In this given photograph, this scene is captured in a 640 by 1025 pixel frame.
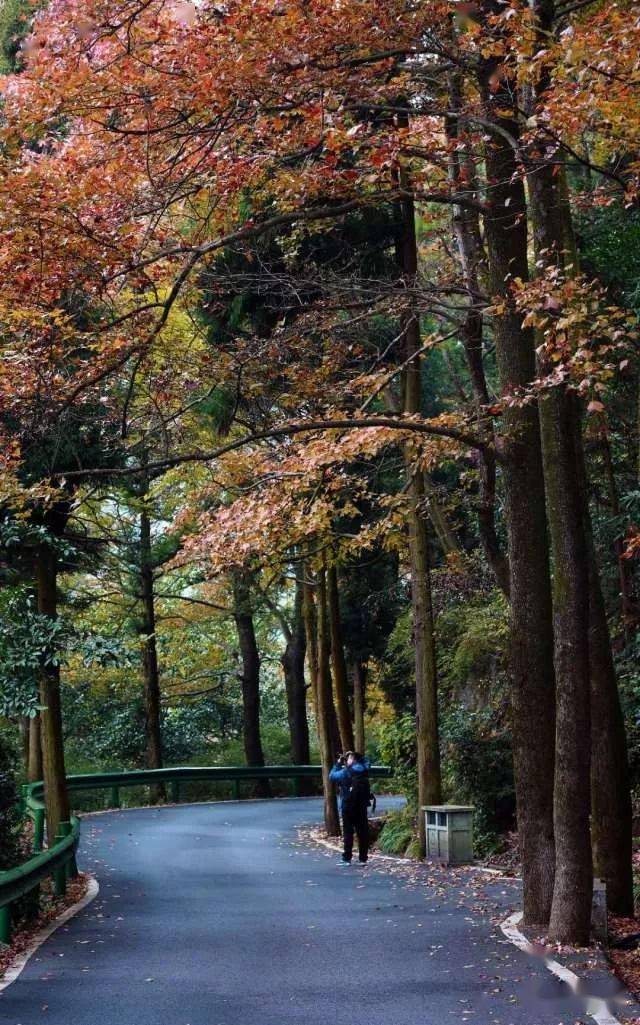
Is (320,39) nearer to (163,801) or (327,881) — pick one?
(327,881)

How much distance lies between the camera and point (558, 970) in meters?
9.39

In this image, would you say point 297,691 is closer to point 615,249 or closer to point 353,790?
point 353,790

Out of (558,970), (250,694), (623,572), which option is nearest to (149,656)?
(250,694)

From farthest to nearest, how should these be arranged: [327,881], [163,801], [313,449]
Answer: [163,801] → [327,881] → [313,449]

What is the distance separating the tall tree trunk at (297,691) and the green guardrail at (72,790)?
52.1 inches

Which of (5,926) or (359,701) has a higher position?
(359,701)

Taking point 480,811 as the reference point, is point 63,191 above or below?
above

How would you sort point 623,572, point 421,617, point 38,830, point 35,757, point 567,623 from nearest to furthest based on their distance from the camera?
point 567,623 → point 38,830 → point 623,572 → point 421,617 → point 35,757

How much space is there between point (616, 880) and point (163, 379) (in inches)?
286

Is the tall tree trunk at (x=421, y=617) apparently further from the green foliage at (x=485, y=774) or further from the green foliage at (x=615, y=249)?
the green foliage at (x=615, y=249)

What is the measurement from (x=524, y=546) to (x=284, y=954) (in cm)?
460

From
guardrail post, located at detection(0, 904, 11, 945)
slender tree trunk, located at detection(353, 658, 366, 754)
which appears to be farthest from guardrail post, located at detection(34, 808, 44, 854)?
slender tree trunk, located at detection(353, 658, 366, 754)

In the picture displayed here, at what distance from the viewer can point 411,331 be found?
2020cm

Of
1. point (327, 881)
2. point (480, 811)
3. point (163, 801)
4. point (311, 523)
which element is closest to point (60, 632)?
point (311, 523)
